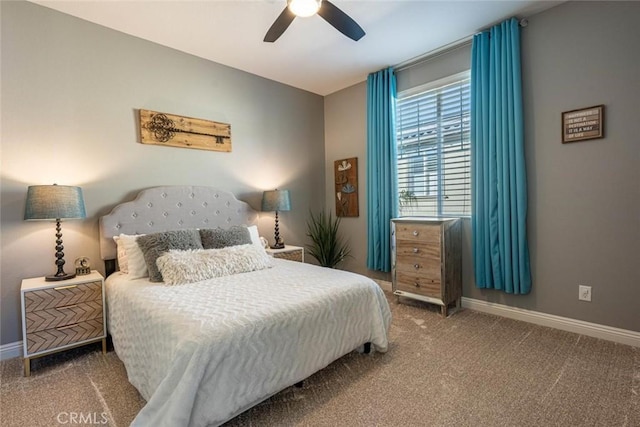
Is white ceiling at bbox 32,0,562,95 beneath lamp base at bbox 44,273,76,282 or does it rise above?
above

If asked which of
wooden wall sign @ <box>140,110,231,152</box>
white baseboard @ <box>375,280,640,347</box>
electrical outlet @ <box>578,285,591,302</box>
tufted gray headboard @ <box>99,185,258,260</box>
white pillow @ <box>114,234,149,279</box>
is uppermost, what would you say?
wooden wall sign @ <box>140,110,231,152</box>

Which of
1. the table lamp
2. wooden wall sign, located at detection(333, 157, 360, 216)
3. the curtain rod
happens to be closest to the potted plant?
wooden wall sign, located at detection(333, 157, 360, 216)

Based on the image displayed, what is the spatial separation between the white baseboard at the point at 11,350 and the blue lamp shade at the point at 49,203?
102 cm

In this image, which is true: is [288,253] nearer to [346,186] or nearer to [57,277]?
[346,186]

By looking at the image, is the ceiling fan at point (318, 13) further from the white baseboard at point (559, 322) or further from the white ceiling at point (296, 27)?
the white baseboard at point (559, 322)

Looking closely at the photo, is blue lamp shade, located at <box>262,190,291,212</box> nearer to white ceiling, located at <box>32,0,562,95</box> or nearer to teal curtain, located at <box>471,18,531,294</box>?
white ceiling, located at <box>32,0,562,95</box>

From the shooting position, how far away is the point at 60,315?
2199 millimetres

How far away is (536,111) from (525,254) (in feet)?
4.10

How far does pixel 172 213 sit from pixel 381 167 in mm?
2397

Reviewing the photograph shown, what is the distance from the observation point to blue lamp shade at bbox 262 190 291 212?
11.9 feet

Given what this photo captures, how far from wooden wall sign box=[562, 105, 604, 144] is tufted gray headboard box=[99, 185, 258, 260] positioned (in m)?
3.10

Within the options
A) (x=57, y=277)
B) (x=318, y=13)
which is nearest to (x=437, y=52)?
(x=318, y=13)

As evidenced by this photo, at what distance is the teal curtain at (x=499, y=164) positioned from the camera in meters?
2.74

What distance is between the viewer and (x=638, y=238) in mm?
2285
